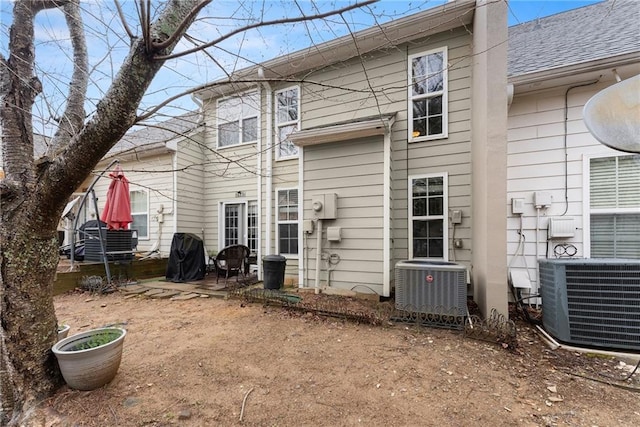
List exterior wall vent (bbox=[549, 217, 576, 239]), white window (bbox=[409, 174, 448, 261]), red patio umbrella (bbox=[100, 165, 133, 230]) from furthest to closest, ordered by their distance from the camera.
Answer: red patio umbrella (bbox=[100, 165, 133, 230]) → white window (bbox=[409, 174, 448, 261]) → exterior wall vent (bbox=[549, 217, 576, 239])

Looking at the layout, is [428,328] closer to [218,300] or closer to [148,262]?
[218,300]

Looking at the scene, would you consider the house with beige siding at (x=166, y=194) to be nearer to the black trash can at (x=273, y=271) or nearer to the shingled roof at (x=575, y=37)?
the black trash can at (x=273, y=271)

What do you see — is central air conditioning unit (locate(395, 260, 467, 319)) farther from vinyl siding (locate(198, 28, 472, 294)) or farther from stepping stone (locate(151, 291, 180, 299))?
stepping stone (locate(151, 291, 180, 299))

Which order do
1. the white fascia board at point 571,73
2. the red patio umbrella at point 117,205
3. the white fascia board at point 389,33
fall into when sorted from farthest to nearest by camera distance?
the red patio umbrella at point 117,205 < the white fascia board at point 389,33 < the white fascia board at point 571,73

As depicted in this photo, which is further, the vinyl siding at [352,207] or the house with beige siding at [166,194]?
the house with beige siding at [166,194]

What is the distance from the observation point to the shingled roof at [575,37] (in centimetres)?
408

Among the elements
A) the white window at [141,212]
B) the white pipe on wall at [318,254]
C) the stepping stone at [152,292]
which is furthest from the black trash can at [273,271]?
the white window at [141,212]

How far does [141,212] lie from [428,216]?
8.18 m

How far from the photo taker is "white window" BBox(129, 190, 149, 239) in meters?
8.36

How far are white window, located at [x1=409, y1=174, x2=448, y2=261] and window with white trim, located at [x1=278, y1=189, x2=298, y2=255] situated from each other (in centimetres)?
261

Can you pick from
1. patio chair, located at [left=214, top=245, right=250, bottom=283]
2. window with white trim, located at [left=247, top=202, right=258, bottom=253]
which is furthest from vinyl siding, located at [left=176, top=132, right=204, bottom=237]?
patio chair, located at [left=214, top=245, right=250, bottom=283]

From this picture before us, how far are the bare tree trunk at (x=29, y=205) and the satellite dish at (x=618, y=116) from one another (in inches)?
132

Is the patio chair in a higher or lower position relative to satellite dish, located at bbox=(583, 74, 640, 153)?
lower

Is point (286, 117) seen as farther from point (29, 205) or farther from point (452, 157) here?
point (29, 205)
